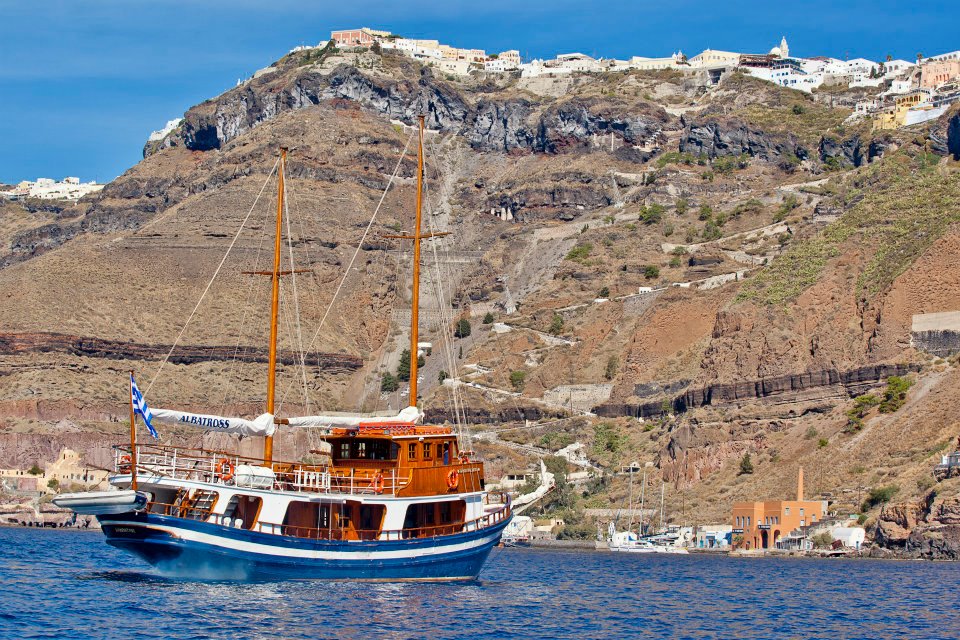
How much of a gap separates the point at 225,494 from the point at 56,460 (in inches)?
3932

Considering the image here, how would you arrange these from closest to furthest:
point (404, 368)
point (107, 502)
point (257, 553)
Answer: point (107, 502), point (257, 553), point (404, 368)

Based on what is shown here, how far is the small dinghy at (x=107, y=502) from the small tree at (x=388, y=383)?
384 feet

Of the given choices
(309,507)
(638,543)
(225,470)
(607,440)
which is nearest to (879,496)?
(638,543)

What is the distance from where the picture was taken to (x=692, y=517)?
124 m

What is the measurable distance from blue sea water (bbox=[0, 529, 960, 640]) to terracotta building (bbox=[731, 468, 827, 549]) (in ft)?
93.8

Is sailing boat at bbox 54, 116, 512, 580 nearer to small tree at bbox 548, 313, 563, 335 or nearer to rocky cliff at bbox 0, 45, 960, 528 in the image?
rocky cliff at bbox 0, 45, 960, 528

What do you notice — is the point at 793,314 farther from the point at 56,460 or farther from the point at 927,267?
the point at 56,460

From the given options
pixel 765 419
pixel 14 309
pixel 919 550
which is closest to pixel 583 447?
pixel 765 419

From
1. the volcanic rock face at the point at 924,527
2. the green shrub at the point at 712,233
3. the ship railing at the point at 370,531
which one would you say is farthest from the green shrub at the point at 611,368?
the ship railing at the point at 370,531

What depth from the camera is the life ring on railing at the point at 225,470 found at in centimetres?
6025

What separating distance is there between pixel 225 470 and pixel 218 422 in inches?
72.7

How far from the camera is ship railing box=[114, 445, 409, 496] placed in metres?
59.8

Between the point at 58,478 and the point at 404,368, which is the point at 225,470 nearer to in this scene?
the point at 58,478

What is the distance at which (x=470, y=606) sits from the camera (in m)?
58.1
